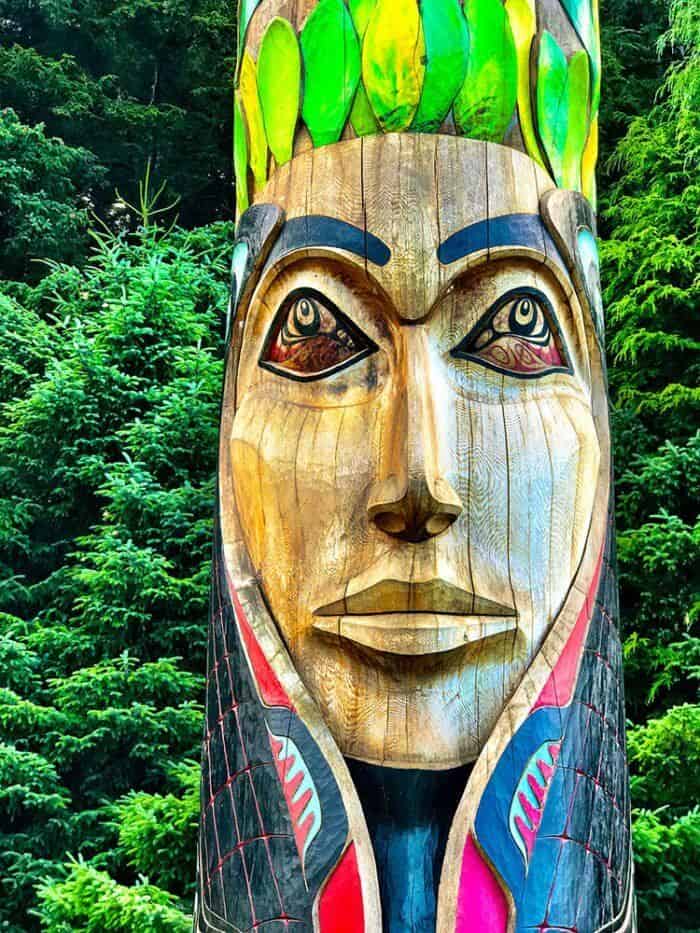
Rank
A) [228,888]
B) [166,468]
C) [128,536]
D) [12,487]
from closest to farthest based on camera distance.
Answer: [228,888] < [128,536] < [166,468] < [12,487]

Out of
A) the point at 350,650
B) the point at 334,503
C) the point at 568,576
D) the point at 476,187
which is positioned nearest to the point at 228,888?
the point at 350,650

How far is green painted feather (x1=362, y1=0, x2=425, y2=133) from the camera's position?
2486 mm

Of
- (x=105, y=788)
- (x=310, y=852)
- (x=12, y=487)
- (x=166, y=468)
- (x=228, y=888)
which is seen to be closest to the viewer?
(x=310, y=852)

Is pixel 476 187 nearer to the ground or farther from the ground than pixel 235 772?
farther from the ground

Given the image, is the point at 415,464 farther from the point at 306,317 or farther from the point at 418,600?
the point at 306,317

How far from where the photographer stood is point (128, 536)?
6.10 m

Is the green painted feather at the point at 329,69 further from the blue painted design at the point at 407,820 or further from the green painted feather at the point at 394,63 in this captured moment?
the blue painted design at the point at 407,820

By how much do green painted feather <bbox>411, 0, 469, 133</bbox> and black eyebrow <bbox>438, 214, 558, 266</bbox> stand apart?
28cm

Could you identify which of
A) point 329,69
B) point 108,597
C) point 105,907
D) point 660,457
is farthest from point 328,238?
point 660,457

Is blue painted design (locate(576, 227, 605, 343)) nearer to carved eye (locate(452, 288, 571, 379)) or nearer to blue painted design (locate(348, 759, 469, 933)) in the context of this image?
carved eye (locate(452, 288, 571, 379))

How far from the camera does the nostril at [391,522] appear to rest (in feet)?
7.45

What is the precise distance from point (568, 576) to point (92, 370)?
485 cm

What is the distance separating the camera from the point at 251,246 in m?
2.65

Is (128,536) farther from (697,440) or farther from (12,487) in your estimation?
(697,440)
